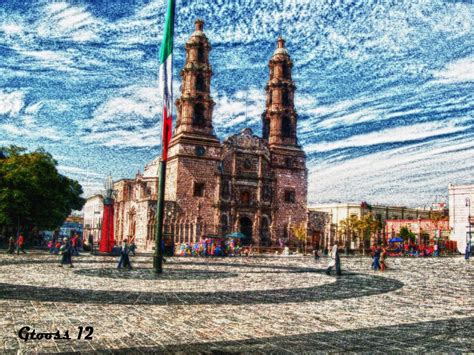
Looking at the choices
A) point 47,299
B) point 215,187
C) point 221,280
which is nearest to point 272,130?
point 215,187

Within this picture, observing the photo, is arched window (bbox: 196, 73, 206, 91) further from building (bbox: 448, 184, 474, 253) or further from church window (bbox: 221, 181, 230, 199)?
building (bbox: 448, 184, 474, 253)

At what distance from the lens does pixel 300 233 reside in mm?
48844


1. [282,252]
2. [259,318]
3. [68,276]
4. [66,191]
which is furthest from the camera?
[282,252]

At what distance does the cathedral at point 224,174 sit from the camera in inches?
1809

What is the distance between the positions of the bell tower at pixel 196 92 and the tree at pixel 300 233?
43.8ft

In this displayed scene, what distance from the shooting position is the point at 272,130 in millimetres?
52125

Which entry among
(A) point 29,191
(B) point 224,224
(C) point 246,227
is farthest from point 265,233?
(A) point 29,191

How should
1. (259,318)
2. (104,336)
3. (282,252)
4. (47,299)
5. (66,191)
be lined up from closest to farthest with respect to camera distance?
(104,336) → (259,318) → (47,299) → (66,191) → (282,252)

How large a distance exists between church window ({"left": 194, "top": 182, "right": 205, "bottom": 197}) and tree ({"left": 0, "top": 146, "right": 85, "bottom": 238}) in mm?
13448

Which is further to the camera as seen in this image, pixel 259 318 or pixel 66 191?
pixel 66 191

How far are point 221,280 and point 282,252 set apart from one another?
29312 mm

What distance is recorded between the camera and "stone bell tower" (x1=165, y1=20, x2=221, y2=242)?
150ft

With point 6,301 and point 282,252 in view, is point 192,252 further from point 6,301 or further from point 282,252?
point 6,301

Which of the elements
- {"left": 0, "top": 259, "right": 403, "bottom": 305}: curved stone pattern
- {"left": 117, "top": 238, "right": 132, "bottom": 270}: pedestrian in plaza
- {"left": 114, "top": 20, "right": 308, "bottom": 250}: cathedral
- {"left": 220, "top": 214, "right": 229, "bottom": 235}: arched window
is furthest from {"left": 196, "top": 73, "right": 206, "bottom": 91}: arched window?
{"left": 0, "top": 259, "right": 403, "bottom": 305}: curved stone pattern
